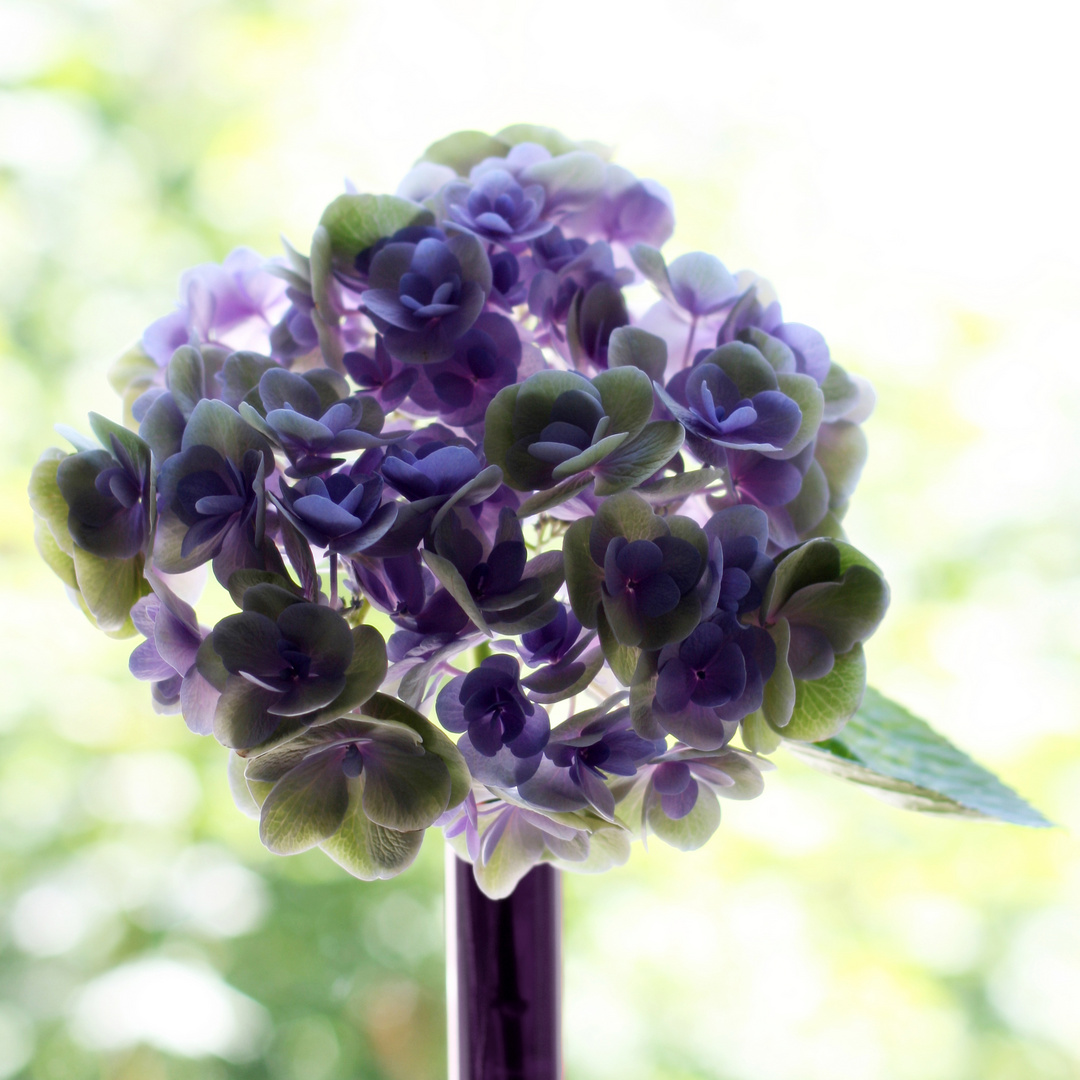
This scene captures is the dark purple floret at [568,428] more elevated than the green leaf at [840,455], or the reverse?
the dark purple floret at [568,428]

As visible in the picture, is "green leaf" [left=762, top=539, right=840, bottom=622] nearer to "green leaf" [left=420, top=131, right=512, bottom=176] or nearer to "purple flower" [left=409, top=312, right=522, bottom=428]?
"purple flower" [left=409, top=312, right=522, bottom=428]

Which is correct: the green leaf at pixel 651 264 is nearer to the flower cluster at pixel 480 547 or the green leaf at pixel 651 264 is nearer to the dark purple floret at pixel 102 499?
the flower cluster at pixel 480 547

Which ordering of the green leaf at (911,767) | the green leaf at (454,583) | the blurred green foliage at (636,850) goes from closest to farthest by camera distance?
1. the green leaf at (454,583)
2. the green leaf at (911,767)
3. the blurred green foliage at (636,850)

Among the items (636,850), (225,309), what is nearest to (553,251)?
(225,309)

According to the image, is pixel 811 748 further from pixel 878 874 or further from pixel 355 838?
pixel 878 874

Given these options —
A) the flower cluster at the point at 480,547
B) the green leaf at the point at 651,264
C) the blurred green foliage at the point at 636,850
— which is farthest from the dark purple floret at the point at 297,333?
the blurred green foliage at the point at 636,850

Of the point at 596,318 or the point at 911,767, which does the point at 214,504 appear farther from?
the point at 911,767

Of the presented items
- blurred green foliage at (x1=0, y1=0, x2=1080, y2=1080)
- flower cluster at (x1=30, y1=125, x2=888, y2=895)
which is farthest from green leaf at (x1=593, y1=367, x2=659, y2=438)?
blurred green foliage at (x1=0, y1=0, x2=1080, y2=1080)
